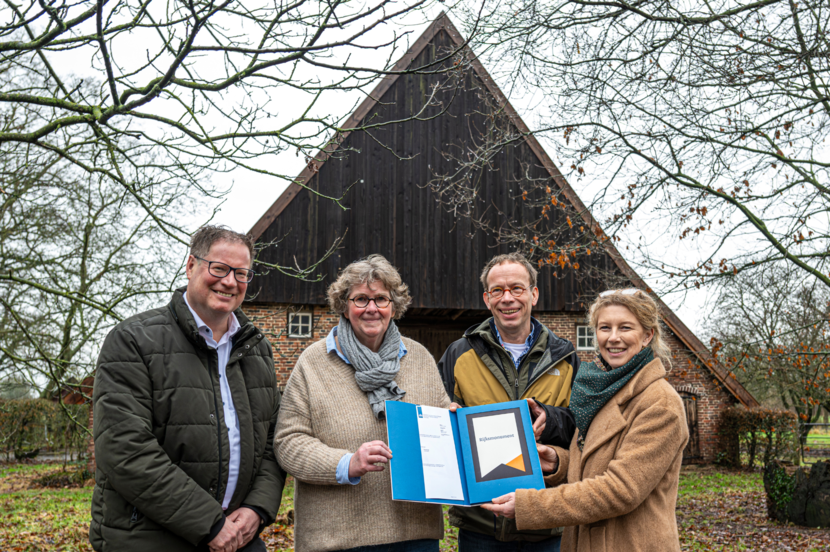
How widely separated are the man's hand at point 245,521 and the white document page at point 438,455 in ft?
2.46

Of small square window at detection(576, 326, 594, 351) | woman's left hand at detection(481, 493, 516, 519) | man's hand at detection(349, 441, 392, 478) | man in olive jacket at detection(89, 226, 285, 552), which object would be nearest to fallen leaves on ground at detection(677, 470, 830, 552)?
small square window at detection(576, 326, 594, 351)

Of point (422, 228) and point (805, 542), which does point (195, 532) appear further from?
point (422, 228)

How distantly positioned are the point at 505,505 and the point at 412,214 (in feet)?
37.7

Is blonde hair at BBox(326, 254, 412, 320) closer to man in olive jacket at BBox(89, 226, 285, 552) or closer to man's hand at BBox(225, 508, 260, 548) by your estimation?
man in olive jacket at BBox(89, 226, 285, 552)

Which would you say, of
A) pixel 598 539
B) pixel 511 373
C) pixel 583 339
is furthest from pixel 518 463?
pixel 583 339

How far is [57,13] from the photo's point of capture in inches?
124

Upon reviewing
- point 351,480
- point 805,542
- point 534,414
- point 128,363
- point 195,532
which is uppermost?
point 128,363

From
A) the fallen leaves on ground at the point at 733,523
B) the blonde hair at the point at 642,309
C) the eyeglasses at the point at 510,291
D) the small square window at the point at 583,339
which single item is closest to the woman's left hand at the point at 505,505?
the blonde hair at the point at 642,309

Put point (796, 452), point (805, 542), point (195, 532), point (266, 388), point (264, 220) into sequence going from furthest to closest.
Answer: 1. point (796, 452)
2. point (264, 220)
3. point (805, 542)
4. point (266, 388)
5. point (195, 532)

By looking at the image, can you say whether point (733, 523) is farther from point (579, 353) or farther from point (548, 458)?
point (548, 458)

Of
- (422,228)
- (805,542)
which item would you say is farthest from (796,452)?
(422,228)

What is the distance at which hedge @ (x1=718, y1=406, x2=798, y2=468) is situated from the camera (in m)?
14.5

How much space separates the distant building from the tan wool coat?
10.5 m

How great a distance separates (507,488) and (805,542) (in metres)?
7.82
